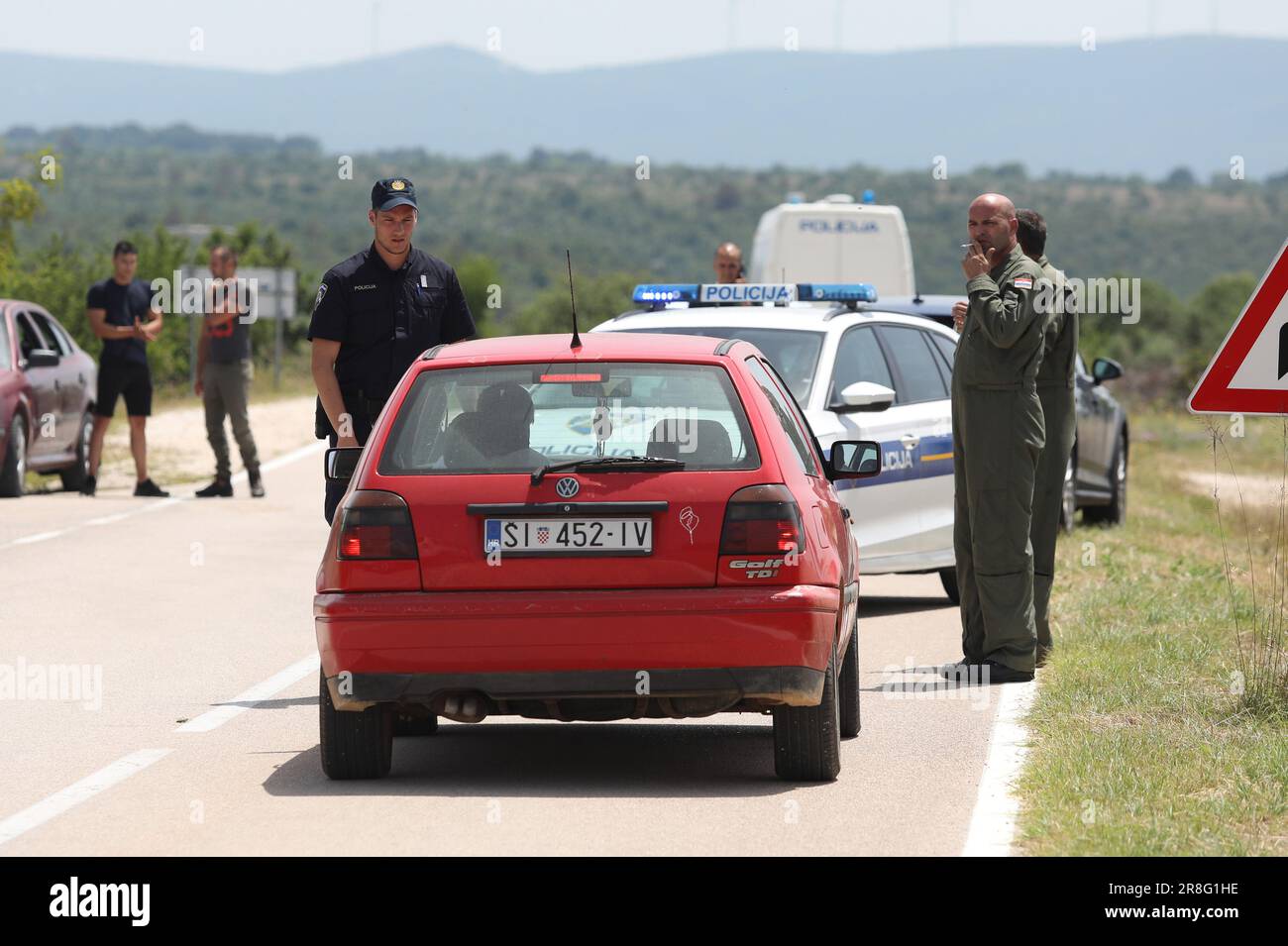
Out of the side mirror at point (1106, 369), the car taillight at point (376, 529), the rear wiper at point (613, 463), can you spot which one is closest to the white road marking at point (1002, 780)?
the rear wiper at point (613, 463)

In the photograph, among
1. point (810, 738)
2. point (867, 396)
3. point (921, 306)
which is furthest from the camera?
point (921, 306)

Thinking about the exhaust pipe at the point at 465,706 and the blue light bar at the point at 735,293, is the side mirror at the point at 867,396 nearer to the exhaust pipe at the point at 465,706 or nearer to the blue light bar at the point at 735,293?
the blue light bar at the point at 735,293

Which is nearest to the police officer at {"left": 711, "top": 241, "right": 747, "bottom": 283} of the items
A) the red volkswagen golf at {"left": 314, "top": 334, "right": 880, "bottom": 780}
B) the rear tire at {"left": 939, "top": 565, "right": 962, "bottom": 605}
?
the rear tire at {"left": 939, "top": 565, "right": 962, "bottom": 605}

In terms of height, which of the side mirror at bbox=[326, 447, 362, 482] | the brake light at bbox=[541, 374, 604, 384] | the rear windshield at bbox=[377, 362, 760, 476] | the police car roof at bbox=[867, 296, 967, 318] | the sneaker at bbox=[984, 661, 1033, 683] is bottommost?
the sneaker at bbox=[984, 661, 1033, 683]

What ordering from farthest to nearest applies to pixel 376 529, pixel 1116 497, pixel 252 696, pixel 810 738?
pixel 1116 497, pixel 252 696, pixel 810 738, pixel 376 529

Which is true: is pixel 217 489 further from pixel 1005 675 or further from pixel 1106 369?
pixel 1005 675

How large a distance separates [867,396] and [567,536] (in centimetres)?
501

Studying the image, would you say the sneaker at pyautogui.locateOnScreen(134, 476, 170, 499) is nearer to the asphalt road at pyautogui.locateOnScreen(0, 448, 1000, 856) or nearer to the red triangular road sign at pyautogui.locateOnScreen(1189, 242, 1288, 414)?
the asphalt road at pyautogui.locateOnScreen(0, 448, 1000, 856)

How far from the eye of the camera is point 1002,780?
24.9 ft

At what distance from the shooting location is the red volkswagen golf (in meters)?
7.13

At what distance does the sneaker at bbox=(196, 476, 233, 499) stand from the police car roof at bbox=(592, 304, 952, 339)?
25.3ft

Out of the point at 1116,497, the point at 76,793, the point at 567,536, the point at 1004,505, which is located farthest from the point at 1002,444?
the point at 1116,497

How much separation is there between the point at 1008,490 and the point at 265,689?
343cm

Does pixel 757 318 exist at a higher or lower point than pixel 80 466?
higher
